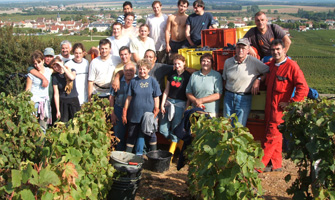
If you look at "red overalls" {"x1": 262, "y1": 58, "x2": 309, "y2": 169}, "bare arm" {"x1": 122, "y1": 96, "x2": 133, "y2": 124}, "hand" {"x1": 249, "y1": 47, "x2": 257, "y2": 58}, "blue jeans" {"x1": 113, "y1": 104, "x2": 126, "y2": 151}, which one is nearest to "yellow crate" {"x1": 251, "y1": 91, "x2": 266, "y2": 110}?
"red overalls" {"x1": 262, "y1": 58, "x2": 309, "y2": 169}

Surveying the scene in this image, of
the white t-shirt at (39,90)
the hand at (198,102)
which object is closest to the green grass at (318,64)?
the hand at (198,102)

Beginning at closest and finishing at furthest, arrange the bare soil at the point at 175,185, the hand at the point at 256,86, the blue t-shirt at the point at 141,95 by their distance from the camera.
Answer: the bare soil at the point at 175,185 → the hand at the point at 256,86 → the blue t-shirt at the point at 141,95

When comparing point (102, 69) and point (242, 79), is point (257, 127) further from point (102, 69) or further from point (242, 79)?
point (102, 69)

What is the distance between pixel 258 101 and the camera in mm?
6633

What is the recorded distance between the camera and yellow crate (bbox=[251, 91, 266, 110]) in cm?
658

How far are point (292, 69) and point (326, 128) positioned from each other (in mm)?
2014

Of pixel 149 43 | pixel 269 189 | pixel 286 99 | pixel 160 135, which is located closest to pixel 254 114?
pixel 286 99

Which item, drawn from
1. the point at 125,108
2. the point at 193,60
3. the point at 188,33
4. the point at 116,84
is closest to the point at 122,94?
the point at 116,84

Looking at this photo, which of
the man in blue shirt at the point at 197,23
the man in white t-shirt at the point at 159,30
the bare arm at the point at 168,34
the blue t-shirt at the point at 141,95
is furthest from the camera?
the man in white t-shirt at the point at 159,30

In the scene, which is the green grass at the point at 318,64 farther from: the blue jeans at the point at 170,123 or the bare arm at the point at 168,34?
the blue jeans at the point at 170,123

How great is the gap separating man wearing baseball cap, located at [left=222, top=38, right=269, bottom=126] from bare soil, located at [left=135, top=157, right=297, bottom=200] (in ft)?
3.52

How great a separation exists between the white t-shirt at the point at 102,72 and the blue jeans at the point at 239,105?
2.22m

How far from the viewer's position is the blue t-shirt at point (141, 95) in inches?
257

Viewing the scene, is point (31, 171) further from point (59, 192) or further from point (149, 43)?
point (149, 43)
